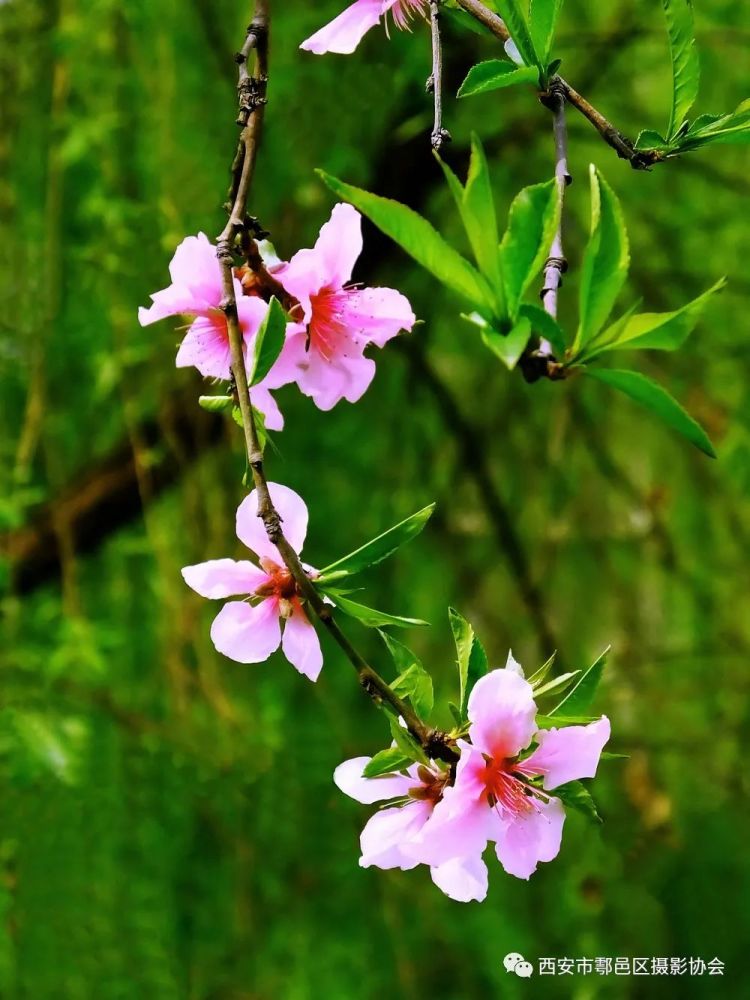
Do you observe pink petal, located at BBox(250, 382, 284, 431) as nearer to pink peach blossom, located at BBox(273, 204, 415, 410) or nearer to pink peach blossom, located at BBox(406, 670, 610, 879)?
pink peach blossom, located at BBox(273, 204, 415, 410)

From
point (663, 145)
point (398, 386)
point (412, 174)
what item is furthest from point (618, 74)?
point (663, 145)

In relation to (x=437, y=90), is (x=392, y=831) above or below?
below

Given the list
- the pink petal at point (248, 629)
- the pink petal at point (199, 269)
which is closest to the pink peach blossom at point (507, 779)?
the pink petal at point (248, 629)

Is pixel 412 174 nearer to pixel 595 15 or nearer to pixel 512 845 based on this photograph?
pixel 595 15

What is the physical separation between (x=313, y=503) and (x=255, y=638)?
1.05 metres

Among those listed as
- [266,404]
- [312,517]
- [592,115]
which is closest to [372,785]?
[266,404]

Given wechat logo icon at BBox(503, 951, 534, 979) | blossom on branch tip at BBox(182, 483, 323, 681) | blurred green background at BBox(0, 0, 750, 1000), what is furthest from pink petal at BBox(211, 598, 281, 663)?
wechat logo icon at BBox(503, 951, 534, 979)

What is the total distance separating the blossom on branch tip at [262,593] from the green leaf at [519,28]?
8.1 inches

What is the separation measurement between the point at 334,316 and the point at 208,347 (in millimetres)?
62

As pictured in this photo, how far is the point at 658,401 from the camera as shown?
0.39 meters

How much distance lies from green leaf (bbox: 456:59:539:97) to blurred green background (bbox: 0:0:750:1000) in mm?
870

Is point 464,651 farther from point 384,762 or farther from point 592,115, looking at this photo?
point 592,115

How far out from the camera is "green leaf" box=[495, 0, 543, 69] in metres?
0.45

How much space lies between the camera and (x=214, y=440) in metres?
1.50
